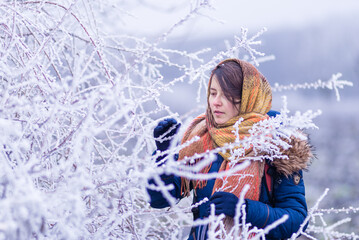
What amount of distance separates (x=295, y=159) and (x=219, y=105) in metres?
0.45

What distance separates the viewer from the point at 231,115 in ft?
6.75

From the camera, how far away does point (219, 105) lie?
202 cm

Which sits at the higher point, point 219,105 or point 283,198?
point 219,105

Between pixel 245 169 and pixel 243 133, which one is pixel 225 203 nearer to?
pixel 245 169

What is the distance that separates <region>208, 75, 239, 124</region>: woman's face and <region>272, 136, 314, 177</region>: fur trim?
1.07 feet

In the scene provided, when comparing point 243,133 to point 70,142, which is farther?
Answer: point 243,133

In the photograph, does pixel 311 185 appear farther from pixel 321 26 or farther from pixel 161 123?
pixel 321 26

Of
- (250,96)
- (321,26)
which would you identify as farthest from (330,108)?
(250,96)

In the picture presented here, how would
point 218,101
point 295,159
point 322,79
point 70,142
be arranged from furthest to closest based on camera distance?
point 322,79
point 218,101
point 295,159
point 70,142

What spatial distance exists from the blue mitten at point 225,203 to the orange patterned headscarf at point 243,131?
0.23 ft

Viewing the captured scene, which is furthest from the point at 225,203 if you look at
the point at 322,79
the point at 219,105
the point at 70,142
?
the point at 322,79

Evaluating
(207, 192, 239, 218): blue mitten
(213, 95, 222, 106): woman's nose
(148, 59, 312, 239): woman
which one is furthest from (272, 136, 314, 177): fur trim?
(213, 95, 222, 106): woman's nose

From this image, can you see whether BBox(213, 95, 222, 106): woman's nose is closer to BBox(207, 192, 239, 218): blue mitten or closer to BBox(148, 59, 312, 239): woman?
BBox(148, 59, 312, 239): woman

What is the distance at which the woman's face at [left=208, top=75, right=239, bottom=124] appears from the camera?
202 centimetres
